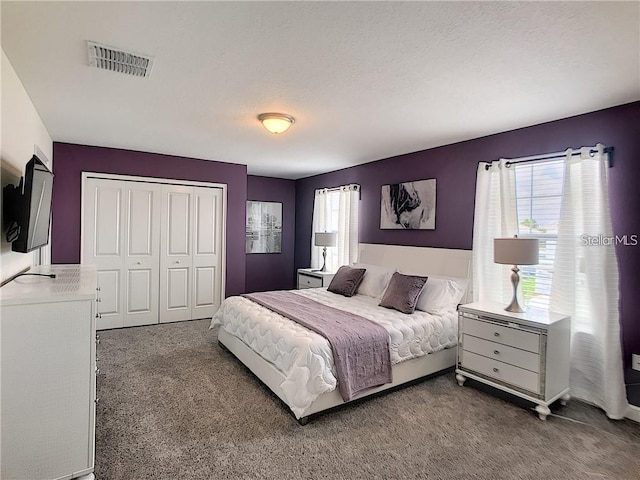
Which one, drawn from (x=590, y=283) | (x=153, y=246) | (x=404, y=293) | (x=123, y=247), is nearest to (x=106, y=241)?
(x=123, y=247)

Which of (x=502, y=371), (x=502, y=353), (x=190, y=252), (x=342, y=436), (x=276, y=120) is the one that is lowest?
(x=342, y=436)

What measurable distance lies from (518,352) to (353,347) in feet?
4.44

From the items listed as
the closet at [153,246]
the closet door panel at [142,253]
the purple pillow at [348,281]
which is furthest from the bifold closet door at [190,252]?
the purple pillow at [348,281]

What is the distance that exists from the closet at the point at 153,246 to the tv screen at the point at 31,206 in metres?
2.50

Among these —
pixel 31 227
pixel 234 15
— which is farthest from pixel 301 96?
pixel 31 227

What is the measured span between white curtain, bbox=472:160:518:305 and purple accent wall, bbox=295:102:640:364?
7.6 inches

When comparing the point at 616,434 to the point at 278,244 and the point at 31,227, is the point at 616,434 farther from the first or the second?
the point at 278,244

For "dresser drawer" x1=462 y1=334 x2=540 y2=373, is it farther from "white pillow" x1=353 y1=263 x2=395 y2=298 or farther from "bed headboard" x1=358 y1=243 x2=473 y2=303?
"white pillow" x1=353 y1=263 x2=395 y2=298

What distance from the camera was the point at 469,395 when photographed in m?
3.04

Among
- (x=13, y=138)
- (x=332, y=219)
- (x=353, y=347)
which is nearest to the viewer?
(x=13, y=138)

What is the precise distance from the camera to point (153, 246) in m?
4.95

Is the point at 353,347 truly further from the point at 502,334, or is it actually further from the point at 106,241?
the point at 106,241

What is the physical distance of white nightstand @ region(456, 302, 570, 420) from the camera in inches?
106

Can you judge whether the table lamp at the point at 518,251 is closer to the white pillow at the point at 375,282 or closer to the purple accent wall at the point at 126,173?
the white pillow at the point at 375,282
